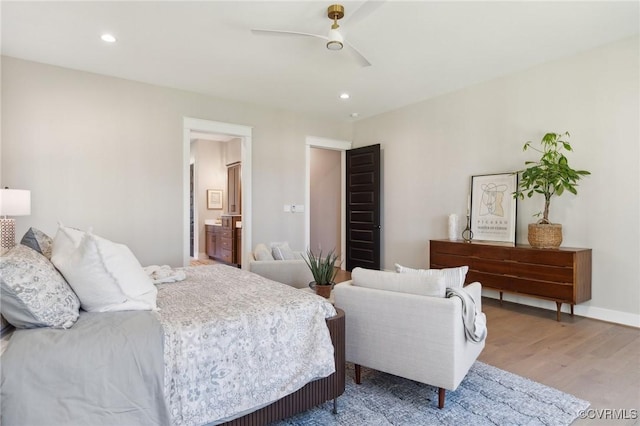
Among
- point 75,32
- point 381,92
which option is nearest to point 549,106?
point 381,92

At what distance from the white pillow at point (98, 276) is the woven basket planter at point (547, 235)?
3.82 meters

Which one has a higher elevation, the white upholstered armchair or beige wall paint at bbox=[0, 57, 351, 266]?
beige wall paint at bbox=[0, 57, 351, 266]

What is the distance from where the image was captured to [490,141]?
458 centimetres

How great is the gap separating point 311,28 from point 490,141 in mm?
2829

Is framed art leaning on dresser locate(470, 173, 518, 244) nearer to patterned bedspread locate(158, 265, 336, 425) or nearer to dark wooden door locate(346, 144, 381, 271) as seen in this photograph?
dark wooden door locate(346, 144, 381, 271)

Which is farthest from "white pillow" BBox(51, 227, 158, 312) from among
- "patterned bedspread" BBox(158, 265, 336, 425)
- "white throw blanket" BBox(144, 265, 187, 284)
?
"white throw blanket" BBox(144, 265, 187, 284)

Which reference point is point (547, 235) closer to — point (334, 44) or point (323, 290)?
point (323, 290)

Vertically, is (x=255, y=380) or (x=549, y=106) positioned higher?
(x=549, y=106)

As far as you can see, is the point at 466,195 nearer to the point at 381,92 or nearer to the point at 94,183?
the point at 381,92

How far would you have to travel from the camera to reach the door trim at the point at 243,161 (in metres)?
4.84

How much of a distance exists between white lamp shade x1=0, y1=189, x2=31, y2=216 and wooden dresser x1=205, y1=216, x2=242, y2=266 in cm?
400

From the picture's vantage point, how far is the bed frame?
1.65m

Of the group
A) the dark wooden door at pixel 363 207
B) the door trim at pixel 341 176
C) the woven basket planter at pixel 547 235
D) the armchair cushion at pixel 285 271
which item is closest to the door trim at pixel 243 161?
the door trim at pixel 341 176

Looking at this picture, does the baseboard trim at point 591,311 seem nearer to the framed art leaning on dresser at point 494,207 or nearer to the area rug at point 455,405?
the framed art leaning on dresser at point 494,207
